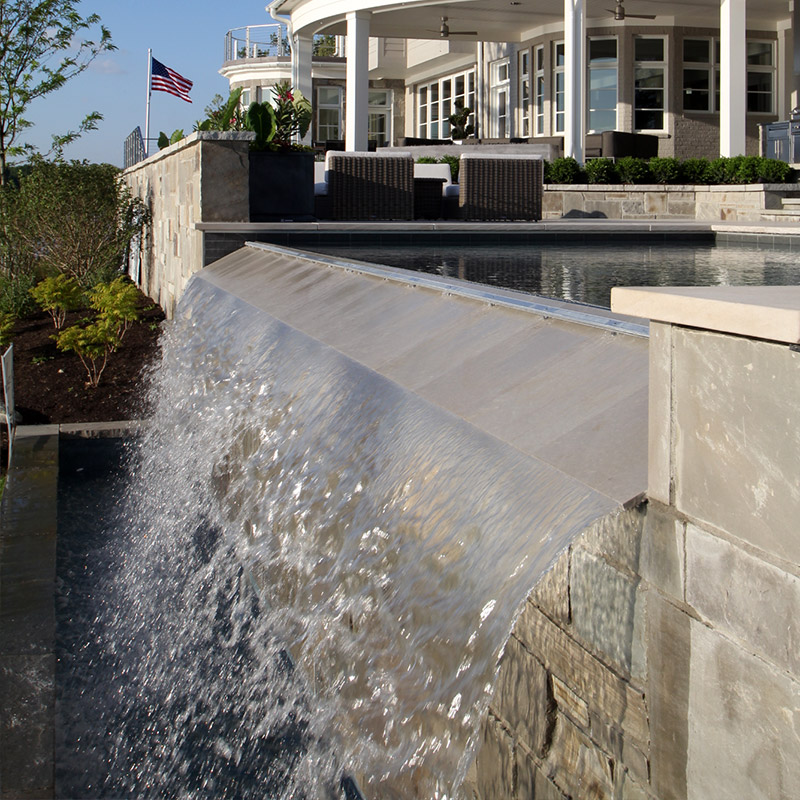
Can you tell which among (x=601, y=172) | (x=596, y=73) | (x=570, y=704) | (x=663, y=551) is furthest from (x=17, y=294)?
(x=596, y=73)

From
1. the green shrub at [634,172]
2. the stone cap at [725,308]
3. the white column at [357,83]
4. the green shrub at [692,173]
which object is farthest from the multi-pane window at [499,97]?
the stone cap at [725,308]

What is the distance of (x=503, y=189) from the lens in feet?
41.0

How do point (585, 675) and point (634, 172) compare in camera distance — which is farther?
point (634, 172)

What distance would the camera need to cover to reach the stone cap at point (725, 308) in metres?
1.66

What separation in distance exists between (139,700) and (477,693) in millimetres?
2521

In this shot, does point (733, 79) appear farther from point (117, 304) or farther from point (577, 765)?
point (577, 765)

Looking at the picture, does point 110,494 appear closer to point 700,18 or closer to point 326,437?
point 326,437

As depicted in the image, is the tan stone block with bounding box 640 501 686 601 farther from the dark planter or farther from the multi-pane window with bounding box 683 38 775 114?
the multi-pane window with bounding box 683 38 775 114

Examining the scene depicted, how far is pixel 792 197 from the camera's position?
1544 centimetres

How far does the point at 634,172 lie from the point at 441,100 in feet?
47.7

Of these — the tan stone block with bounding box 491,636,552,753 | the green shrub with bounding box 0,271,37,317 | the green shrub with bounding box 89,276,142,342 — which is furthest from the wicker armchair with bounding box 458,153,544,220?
the tan stone block with bounding box 491,636,552,753

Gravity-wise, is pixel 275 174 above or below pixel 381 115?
below

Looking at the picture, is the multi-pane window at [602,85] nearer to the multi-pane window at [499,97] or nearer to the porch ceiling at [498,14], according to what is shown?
the porch ceiling at [498,14]

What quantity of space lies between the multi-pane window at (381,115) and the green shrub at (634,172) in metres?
17.3
